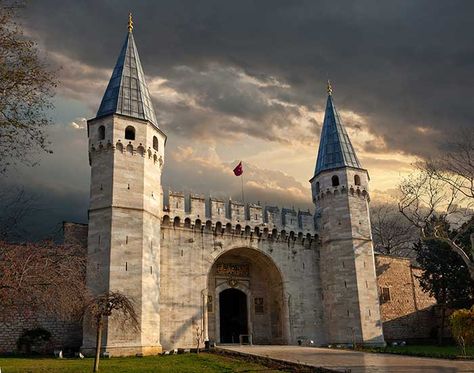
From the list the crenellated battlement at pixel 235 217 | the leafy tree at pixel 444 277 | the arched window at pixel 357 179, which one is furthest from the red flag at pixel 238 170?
the leafy tree at pixel 444 277

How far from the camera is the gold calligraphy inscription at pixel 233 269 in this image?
29.3 metres

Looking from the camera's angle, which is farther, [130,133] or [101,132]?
[130,133]

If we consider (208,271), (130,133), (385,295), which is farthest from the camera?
(385,295)

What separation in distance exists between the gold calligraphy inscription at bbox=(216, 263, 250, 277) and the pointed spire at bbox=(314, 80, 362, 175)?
324 inches

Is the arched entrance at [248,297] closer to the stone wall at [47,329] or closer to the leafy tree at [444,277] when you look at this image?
the stone wall at [47,329]

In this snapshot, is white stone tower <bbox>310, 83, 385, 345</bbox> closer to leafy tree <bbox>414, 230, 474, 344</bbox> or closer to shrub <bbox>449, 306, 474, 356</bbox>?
leafy tree <bbox>414, 230, 474, 344</bbox>

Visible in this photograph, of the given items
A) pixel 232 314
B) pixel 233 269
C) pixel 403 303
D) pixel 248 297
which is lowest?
pixel 232 314

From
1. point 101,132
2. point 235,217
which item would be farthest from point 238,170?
point 101,132

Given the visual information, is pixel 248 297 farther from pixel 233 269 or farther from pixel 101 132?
pixel 101 132

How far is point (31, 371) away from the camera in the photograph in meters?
14.6

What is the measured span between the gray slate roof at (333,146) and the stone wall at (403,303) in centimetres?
747

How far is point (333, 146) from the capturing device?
32.6 m

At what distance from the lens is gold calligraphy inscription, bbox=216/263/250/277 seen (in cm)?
2927

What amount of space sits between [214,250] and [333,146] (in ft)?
37.9
